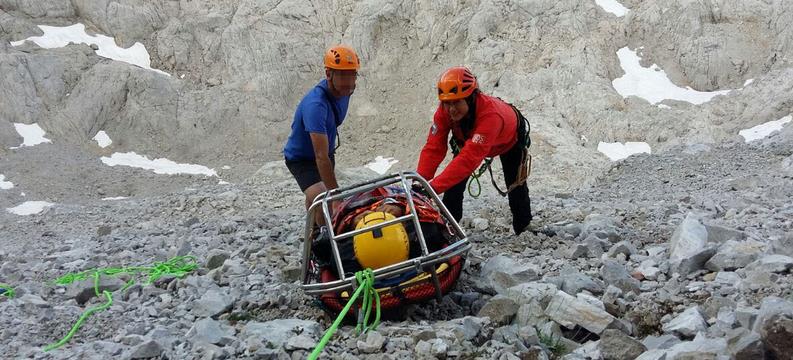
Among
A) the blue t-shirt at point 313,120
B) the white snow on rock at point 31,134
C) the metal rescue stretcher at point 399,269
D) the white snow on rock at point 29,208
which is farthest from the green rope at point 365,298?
the white snow on rock at point 31,134

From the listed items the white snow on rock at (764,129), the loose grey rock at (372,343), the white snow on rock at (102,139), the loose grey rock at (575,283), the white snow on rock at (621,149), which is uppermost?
the white snow on rock at (102,139)

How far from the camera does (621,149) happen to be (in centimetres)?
2406

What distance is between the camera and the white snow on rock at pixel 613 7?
29.8 metres

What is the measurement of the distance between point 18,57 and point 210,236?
29138 mm

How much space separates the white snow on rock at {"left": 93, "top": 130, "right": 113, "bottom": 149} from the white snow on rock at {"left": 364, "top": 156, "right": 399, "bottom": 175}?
1362cm

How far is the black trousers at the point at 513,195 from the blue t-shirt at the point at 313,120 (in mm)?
1544

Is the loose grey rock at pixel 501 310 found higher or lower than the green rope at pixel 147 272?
lower

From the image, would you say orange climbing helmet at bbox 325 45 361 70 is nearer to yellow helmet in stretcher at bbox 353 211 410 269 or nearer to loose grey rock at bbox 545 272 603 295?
yellow helmet in stretcher at bbox 353 211 410 269

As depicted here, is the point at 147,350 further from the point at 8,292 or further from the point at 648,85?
the point at 648,85

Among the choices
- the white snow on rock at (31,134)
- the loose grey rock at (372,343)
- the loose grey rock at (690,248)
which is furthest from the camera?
the white snow on rock at (31,134)

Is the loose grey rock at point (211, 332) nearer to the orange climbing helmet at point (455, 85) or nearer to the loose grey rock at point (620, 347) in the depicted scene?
the loose grey rock at point (620, 347)

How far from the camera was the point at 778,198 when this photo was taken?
28.3ft

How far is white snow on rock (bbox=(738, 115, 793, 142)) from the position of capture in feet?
70.6

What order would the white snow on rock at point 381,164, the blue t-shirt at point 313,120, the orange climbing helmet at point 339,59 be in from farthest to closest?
the white snow on rock at point 381,164 → the blue t-shirt at point 313,120 → the orange climbing helmet at point 339,59
